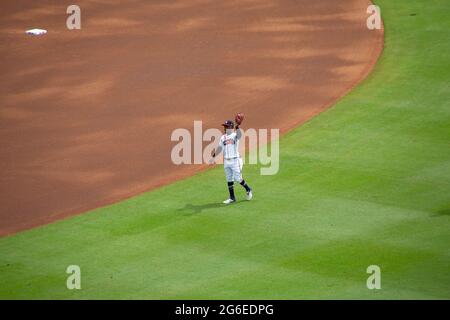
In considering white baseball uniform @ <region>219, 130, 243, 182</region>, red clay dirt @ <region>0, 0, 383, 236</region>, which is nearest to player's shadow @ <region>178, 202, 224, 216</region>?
white baseball uniform @ <region>219, 130, 243, 182</region>

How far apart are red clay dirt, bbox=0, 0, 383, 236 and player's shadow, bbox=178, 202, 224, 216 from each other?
2.03m

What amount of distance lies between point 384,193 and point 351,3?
46.6 feet

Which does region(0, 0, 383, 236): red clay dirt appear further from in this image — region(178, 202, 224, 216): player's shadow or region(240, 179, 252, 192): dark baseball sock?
region(240, 179, 252, 192): dark baseball sock

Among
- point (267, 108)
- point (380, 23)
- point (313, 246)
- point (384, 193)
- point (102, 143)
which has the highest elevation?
point (380, 23)

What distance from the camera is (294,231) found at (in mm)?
16672

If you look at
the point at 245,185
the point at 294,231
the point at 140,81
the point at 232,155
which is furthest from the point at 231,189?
the point at 140,81

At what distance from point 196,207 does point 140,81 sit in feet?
28.6

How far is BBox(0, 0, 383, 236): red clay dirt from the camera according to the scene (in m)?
20.7

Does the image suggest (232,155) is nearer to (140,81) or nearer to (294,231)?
(294,231)

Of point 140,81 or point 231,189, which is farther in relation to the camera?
→ point 140,81

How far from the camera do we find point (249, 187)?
Result: 741 inches

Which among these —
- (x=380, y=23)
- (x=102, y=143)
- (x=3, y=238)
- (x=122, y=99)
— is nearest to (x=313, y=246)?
(x=3, y=238)

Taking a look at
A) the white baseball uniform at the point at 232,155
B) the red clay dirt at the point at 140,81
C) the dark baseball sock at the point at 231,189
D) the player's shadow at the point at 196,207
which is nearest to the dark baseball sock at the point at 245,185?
the white baseball uniform at the point at 232,155

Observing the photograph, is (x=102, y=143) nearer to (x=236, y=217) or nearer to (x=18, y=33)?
(x=236, y=217)
